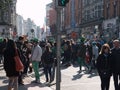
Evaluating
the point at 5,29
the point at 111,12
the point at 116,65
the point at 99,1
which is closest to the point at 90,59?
the point at 116,65

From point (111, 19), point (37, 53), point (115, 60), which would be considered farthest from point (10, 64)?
point (111, 19)

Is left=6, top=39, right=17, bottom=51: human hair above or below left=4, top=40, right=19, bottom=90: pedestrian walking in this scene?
above

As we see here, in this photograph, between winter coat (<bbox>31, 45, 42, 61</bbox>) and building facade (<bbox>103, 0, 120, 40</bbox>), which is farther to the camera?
building facade (<bbox>103, 0, 120, 40</bbox>)

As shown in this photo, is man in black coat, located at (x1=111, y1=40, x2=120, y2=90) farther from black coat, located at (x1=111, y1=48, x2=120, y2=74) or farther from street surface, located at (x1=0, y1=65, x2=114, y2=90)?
street surface, located at (x1=0, y1=65, x2=114, y2=90)

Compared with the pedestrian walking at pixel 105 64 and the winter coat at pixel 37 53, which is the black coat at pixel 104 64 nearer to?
the pedestrian walking at pixel 105 64

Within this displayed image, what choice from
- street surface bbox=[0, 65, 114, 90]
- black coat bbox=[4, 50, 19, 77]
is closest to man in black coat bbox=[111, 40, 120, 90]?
street surface bbox=[0, 65, 114, 90]

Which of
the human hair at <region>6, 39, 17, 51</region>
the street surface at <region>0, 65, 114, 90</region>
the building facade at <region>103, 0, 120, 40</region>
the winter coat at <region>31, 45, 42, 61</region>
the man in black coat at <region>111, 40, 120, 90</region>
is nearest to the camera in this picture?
the man in black coat at <region>111, 40, 120, 90</region>

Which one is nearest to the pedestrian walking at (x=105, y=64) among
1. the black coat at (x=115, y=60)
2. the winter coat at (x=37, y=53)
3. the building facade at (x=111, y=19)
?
the black coat at (x=115, y=60)

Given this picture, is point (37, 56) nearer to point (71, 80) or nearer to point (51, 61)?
point (51, 61)

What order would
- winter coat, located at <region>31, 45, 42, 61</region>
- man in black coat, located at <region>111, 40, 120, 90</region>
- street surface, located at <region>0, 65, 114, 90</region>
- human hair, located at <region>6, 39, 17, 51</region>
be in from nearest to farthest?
man in black coat, located at <region>111, 40, 120, 90</region> → human hair, located at <region>6, 39, 17, 51</region> → street surface, located at <region>0, 65, 114, 90</region> → winter coat, located at <region>31, 45, 42, 61</region>

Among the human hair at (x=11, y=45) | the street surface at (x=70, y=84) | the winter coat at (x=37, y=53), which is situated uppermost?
the human hair at (x=11, y=45)

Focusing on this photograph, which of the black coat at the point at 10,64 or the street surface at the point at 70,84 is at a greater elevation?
the black coat at the point at 10,64

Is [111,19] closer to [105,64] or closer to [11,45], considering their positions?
[105,64]

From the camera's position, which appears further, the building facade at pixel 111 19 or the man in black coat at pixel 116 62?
the building facade at pixel 111 19
